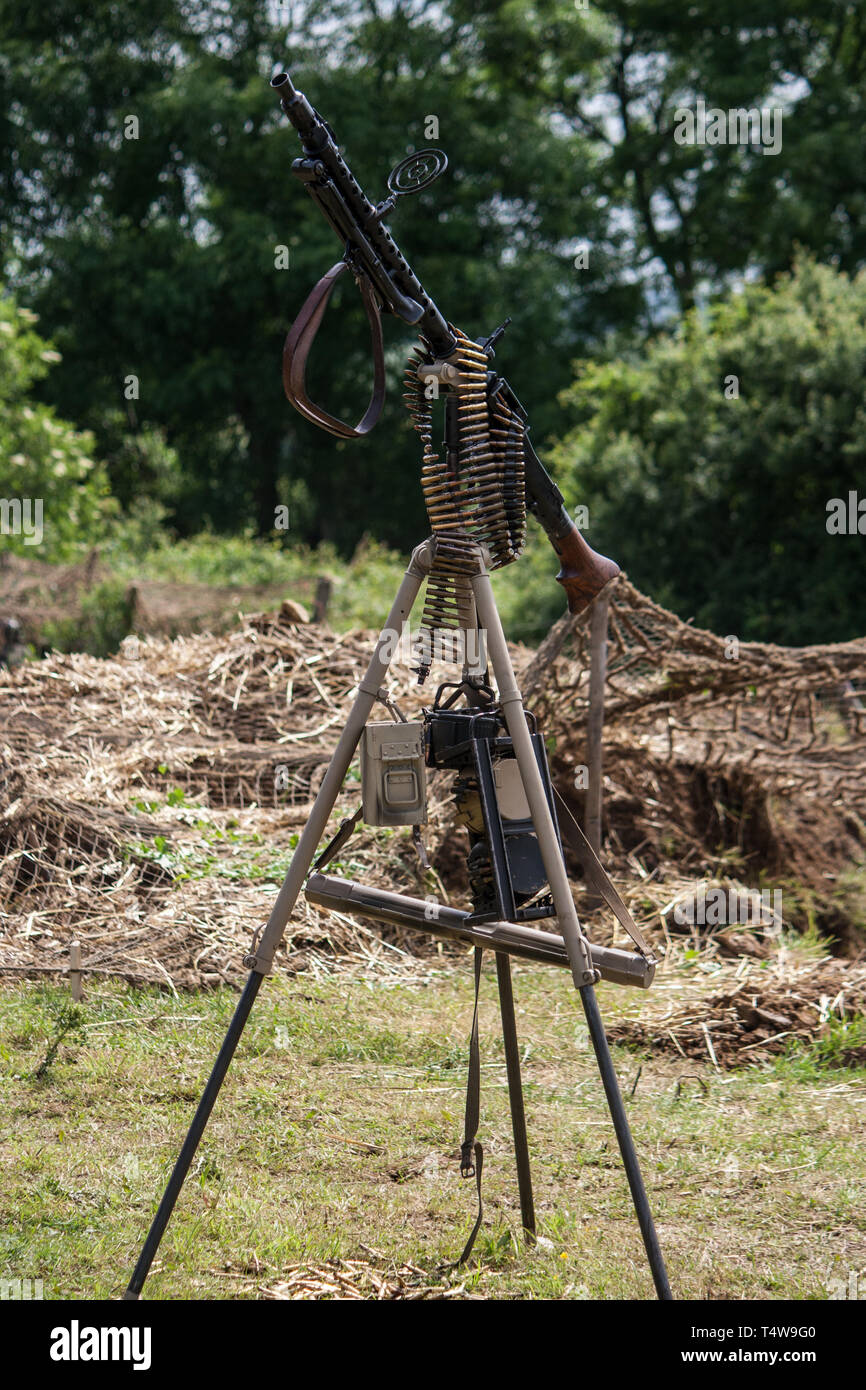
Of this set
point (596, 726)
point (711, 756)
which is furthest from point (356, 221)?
point (711, 756)

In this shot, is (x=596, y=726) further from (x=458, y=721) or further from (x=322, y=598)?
(x=322, y=598)

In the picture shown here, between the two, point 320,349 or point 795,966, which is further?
point 320,349

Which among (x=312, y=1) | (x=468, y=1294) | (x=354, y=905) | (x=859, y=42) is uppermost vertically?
(x=312, y=1)

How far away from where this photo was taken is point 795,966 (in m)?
5.96

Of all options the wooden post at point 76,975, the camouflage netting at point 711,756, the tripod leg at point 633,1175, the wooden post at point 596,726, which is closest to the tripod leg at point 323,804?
the tripod leg at point 633,1175

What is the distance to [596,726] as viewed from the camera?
6434 millimetres

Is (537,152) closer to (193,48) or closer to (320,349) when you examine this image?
(320,349)

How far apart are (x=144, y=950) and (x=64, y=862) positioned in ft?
2.75

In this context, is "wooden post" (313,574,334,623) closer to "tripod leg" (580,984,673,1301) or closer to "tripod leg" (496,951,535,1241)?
"tripod leg" (496,951,535,1241)

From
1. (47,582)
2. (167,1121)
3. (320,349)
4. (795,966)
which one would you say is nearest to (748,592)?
(47,582)

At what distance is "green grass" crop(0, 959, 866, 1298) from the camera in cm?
339

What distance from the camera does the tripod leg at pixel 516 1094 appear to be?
3.42m

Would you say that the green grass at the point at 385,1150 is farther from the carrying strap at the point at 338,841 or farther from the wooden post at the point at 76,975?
the carrying strap at the point at 338,841

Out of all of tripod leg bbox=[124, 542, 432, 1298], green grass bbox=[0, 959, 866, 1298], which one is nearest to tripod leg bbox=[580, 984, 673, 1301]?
green grass bbox=[0, 959, 866, 1298]
